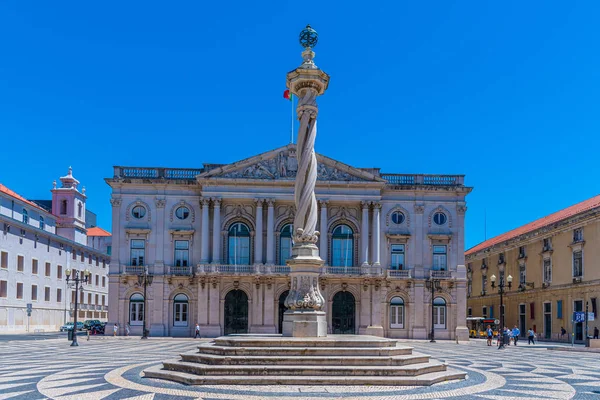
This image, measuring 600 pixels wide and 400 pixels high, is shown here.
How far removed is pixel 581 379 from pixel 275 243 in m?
35.8

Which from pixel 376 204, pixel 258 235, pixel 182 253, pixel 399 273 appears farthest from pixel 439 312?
pixel 182 253

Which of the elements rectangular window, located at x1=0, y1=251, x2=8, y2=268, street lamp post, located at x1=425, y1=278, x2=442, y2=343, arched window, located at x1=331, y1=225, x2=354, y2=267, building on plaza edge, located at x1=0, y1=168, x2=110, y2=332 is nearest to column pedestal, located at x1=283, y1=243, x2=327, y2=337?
street lamp post, located at x1=425, y1=278, x2=442, y2=343

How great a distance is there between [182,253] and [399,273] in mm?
17503

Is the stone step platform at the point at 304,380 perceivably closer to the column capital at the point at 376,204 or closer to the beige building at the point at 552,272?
the beige building at the point at 552,272

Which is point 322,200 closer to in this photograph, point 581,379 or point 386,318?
point 386,318

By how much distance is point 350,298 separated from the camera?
54.1 metres

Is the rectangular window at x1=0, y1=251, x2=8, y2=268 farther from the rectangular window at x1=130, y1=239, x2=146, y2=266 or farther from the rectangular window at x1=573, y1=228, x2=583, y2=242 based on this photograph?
the rectangular window at x1=573, y1=228, x2=583, y2=242

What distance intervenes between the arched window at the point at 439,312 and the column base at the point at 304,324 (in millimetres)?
35796

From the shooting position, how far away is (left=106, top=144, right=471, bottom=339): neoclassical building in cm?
5322

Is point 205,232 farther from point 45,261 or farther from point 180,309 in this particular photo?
point 45,261

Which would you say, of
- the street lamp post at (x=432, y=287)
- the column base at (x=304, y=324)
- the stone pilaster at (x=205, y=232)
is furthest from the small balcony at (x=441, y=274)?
the column base at (x=304, y=324)

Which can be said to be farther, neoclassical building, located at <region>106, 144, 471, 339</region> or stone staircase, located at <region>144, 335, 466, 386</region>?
neoclassical building, located at <region>106, 144, 471, 339</region>

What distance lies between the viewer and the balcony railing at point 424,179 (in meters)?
55.7

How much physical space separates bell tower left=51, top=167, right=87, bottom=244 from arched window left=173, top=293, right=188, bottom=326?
110ft
